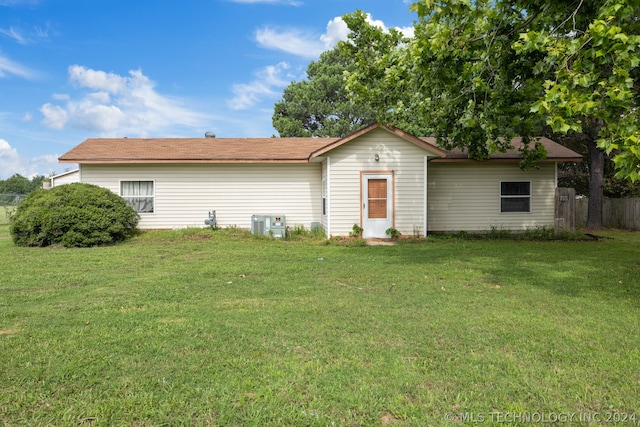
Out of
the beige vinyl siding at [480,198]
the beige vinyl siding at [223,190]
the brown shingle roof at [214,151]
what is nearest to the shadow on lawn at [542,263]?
the beige vinyl siding at [480,198]

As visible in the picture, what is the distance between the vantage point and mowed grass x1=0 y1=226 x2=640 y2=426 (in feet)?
8.48

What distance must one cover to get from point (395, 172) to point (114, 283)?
28.2 ft

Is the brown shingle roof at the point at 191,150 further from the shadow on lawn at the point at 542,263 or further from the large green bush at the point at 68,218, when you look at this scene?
the shadow on lawn at the point at 542,263

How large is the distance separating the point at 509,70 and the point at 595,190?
12.7m

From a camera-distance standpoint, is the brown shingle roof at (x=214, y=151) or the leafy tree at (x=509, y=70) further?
the brown shingle roof at (x=214, y=151)

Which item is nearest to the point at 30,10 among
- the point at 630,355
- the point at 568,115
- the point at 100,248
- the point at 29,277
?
the point at 100,248

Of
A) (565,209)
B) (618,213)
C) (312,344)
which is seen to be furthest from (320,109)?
(312,344)

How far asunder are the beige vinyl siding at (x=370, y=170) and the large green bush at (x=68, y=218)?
21.5 ft

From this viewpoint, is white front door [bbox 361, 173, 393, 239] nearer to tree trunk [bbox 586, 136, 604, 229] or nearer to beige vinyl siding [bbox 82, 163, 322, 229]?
beige vinyl siding [bbox 82, 163, 322, 229]

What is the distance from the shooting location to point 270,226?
43.3ft

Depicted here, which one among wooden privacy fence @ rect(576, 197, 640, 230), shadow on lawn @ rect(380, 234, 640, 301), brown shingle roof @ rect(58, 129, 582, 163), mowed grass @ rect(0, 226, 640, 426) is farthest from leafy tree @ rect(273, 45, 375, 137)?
mowed grass @ rect(0, 226, 640, 426)

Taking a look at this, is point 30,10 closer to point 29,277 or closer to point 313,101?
point 29,277

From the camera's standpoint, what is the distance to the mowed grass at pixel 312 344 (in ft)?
8.48

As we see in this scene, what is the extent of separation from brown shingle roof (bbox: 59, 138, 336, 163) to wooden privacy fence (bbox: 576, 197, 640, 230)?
41.0 ft
